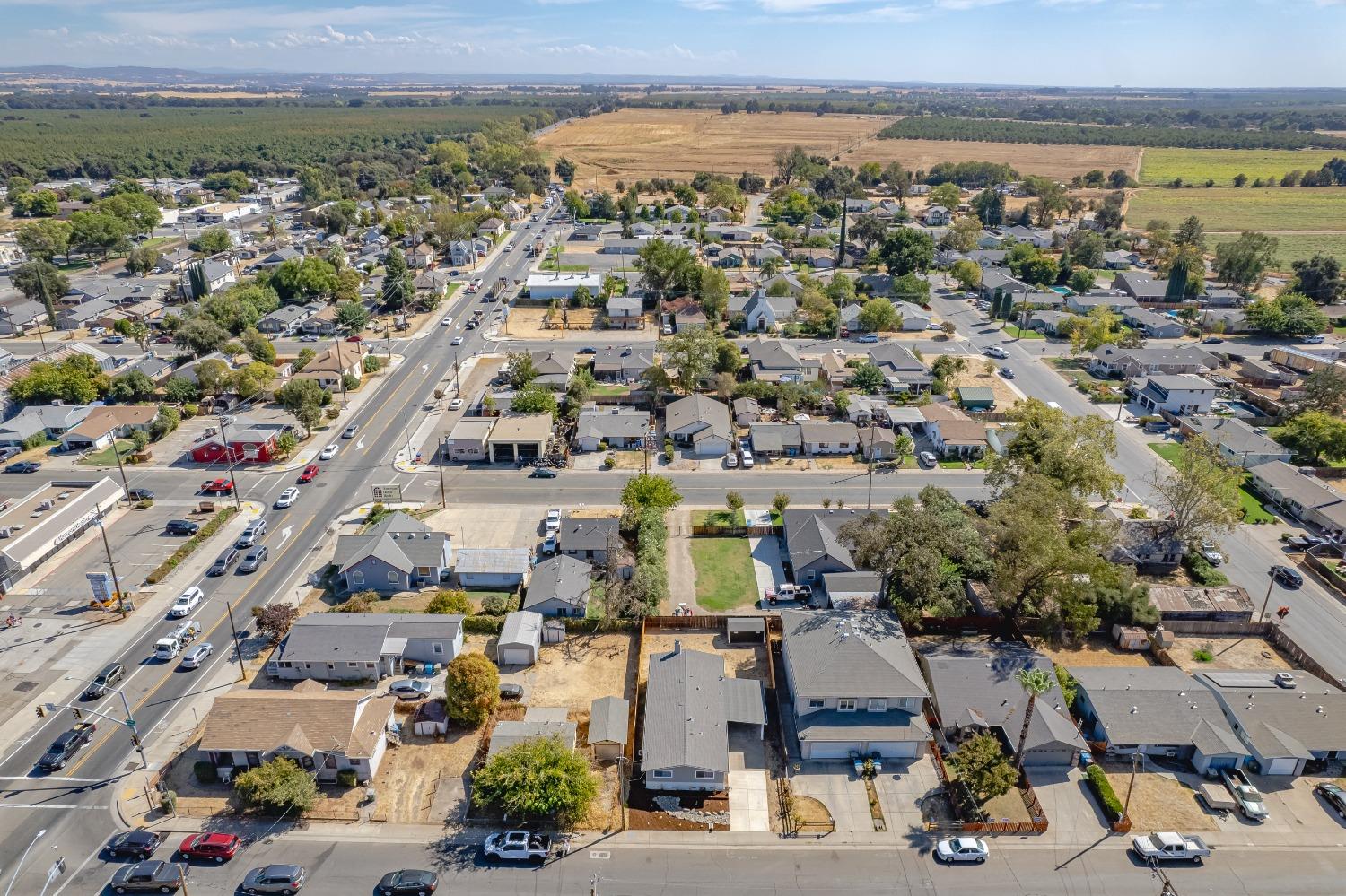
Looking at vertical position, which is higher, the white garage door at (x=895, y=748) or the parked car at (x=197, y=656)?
the white garage door at (x=895, y=748)

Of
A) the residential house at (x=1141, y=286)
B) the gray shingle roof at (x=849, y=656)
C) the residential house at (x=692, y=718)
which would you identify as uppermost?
the residential house at (x=1141, y=286)

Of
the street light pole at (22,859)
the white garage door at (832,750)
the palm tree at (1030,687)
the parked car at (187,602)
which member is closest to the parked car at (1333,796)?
the palm tree at (1030,687)

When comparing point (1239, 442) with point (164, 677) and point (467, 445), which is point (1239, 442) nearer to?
point (467, 445)

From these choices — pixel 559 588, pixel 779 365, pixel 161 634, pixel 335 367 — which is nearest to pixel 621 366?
pixel 779 365

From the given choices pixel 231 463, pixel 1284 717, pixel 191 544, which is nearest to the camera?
pixel 1284 717

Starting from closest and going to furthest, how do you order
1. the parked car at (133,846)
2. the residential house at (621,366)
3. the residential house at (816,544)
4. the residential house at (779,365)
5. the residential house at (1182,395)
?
the parked car at (133,846) < the residential house at (816,544) < the residential house at (1182,395) < the residential house at (779,365) < the residential house at (621,366)

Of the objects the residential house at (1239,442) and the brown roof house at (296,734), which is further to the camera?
the residential house at (1239,442)

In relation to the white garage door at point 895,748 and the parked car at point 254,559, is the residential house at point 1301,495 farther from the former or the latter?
the parked car at point 254,559
